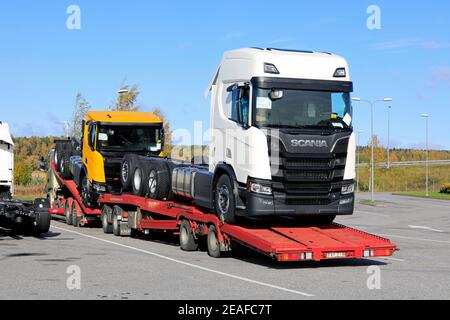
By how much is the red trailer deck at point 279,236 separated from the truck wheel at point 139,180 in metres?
0.54

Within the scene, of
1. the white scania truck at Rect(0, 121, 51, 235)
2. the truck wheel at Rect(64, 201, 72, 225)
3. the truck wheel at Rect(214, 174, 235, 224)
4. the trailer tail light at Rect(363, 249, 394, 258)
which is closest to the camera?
the trailer tail light at Rect(363, 249, 394, 258)

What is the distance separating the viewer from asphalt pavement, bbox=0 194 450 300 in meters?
10.4

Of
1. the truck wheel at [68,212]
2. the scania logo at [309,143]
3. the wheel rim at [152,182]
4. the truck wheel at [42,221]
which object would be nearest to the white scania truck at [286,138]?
the scania logo at [309,143]

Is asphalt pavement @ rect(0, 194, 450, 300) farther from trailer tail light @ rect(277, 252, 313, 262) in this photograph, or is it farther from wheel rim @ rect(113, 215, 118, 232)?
wheel rim @ rect(113, 215, 118, 232)

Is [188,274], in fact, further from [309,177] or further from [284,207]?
[309,177]

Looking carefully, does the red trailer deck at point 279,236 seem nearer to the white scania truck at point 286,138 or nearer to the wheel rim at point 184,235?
the wheel rim at point 184,235

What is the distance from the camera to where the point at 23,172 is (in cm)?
5134

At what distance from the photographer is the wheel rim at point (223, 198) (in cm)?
1420

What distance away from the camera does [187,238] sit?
54.2ft

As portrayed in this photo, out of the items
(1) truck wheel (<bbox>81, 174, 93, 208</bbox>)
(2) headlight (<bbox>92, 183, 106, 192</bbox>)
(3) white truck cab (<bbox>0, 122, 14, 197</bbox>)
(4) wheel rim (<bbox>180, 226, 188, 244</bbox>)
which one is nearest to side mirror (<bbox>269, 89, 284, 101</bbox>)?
(4) wheel rim (<bbox>180, 226, 188, 244</bbox>)

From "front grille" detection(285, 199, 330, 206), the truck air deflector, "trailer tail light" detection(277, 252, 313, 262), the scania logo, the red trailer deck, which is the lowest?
"trailer tail light" detection(277, 252, 313, 262)

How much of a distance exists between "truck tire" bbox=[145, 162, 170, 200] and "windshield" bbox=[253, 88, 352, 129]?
17.0ft
